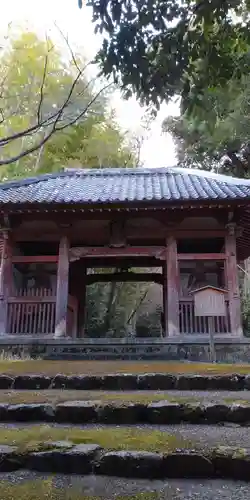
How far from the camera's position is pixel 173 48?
3.59 m

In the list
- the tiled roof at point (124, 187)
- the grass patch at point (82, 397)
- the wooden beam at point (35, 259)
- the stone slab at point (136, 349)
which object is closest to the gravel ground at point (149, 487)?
the grass patch at point (82, 397)

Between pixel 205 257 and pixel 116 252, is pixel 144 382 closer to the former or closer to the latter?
pixel 205 257

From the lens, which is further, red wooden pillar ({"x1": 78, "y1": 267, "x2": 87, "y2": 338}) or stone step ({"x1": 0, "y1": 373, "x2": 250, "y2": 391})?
red wooden pillar ({"x1": 78, "y1": 267, "x2": 87, "y2": 338})

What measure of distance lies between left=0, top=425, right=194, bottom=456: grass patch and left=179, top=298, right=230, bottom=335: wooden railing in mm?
6501

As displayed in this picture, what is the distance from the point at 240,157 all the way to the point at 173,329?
48.9 feet

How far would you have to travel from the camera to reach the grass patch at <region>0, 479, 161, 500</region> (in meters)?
2.34

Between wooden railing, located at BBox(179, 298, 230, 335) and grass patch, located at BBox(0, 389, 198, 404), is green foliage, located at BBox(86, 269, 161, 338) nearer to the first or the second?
wooden railing, located at BBox(179, 298, 230, 335)

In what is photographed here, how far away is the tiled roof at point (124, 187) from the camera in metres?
9.82

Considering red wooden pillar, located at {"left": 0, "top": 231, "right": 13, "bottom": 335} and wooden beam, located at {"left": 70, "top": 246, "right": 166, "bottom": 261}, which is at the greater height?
wooden beam, located at {"left": 70, "top": 246, "right": 166, "bottom": 261}

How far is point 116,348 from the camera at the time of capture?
29.3 feet

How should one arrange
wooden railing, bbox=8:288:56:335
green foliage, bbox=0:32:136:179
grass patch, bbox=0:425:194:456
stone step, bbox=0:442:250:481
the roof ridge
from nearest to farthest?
stone step, bbox=0:442:250:481 < grass patch, bbox=0:425:194:456 < wooden railing, bbox=8:288:56:335 < the roof ridge < green foliage, bbox=0:32:136:179

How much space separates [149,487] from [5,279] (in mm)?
8398

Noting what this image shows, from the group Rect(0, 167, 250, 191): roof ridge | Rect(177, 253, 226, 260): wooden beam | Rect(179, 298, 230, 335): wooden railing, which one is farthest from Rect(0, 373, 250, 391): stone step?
→ Rect(0, 167, 250, 191): roof ridge

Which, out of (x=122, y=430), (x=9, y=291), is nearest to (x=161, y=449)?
(x=122, y=430)
